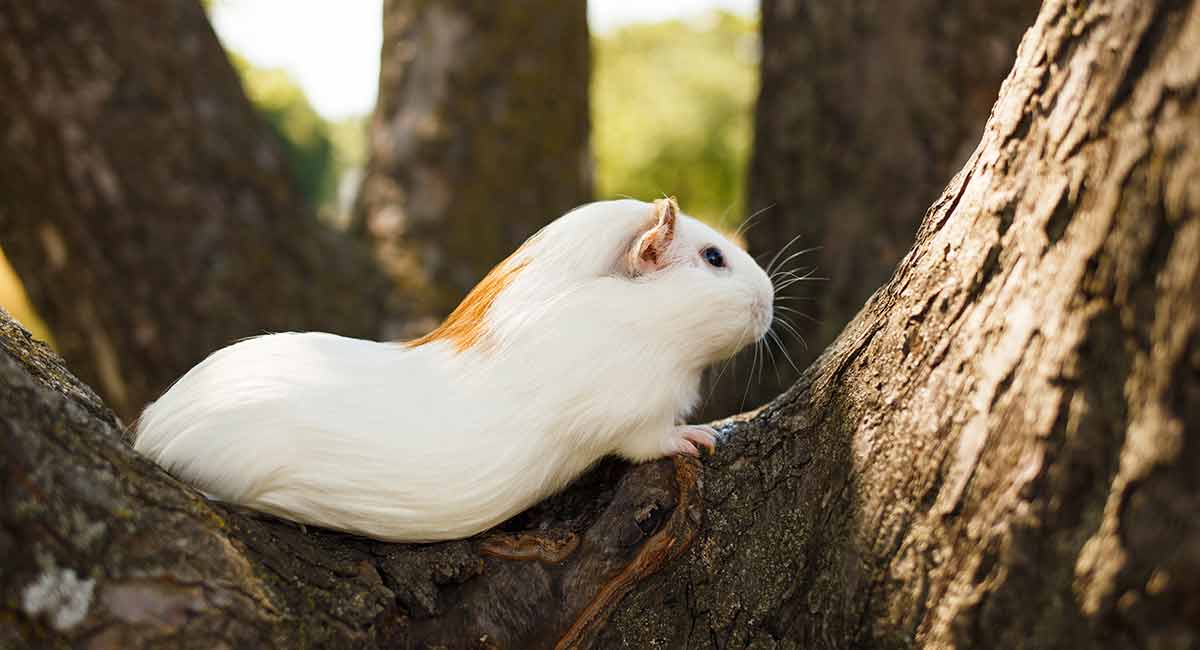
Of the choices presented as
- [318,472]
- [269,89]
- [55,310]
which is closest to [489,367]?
[318,472]

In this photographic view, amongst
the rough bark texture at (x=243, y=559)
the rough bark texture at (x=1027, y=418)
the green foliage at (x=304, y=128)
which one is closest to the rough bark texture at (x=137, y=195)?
the rough bark texture at (x=243, y=559)

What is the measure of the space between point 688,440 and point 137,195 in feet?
7.33

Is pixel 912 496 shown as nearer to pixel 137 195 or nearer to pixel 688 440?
pixel 688 440

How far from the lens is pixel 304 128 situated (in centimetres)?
1483

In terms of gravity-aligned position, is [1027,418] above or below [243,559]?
above

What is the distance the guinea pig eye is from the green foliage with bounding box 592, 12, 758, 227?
29.1ft

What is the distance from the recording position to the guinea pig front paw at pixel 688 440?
170cm

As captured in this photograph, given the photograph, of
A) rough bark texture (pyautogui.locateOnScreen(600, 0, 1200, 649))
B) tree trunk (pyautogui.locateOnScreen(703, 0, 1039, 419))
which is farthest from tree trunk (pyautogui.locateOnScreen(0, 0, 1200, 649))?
tree trunk (pyautogui.locateOnScreen(703, 0, 1039, 419))

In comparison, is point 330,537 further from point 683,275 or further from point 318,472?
point 683,275

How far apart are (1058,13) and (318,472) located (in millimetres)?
1249

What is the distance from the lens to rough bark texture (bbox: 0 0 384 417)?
2971 mm

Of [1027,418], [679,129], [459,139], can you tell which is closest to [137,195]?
[459,139]

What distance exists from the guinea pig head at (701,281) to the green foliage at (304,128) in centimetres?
1225

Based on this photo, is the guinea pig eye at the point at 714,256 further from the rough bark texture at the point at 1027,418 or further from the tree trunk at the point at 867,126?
the tree trunk at the point at 867,126
